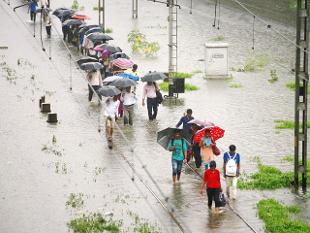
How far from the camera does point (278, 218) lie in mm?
21750

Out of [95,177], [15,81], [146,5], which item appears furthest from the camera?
[146,5]

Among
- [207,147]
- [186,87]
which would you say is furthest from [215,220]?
[186,87]

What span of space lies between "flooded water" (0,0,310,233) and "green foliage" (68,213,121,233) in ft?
1.06

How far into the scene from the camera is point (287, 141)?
29172 millimetres

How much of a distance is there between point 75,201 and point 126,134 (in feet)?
21.9

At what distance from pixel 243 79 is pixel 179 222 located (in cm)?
1734

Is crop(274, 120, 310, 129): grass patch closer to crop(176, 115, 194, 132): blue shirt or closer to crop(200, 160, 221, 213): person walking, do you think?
crop(176, 115, 194, 132): blue shirt

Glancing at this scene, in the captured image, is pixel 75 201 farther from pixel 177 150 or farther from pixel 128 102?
pixel 128 102

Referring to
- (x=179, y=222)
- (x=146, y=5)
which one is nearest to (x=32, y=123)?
(x=179, y=222)

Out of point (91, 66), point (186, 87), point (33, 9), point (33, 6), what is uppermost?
point (33, 6)

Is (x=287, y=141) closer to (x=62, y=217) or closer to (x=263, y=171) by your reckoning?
(x=263, y=171)

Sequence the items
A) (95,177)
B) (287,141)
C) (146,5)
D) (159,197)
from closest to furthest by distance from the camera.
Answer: (159,197) → (95,177) → (287,141) → (146,5)

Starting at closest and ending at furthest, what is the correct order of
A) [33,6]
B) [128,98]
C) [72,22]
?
1. [128,98]
2. [72,22]
3. [33,6]

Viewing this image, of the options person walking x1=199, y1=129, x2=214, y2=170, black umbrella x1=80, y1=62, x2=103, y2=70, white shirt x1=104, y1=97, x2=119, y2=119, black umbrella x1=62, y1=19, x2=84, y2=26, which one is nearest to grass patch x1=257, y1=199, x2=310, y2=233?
person walking x1=199, y1=129, x2=214, y2=170
